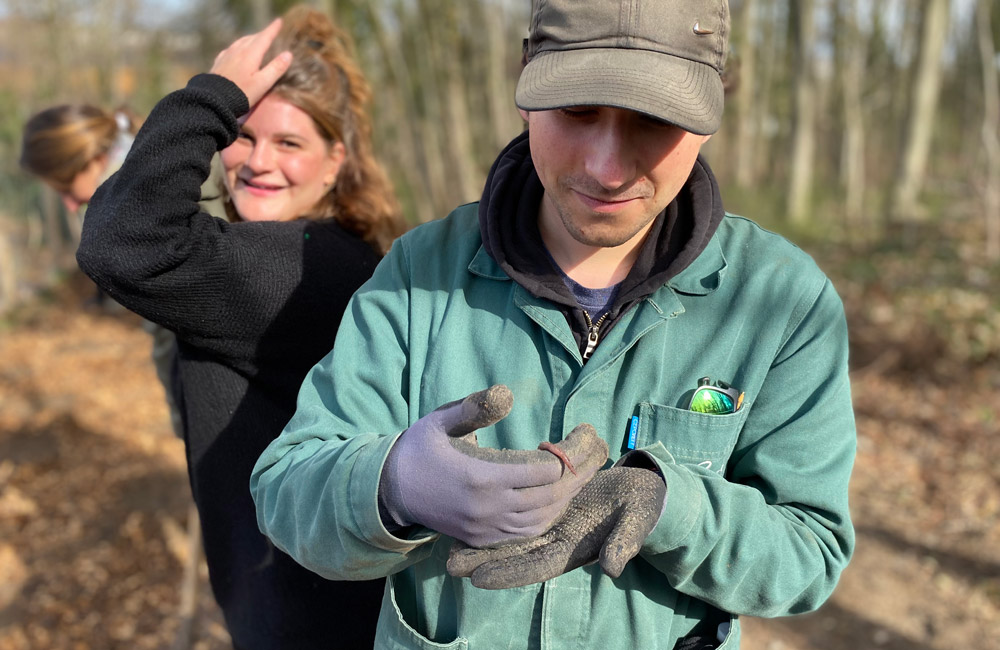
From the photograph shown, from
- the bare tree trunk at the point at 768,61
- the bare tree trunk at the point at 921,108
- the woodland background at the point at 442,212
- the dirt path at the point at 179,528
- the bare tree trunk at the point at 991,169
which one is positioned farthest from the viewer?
the bare tree trunk at the point at 768,61

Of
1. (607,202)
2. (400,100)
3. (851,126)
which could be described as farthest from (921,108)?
(607,202)

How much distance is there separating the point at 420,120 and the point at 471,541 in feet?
50.2

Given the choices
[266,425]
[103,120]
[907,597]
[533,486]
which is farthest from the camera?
[907,597]

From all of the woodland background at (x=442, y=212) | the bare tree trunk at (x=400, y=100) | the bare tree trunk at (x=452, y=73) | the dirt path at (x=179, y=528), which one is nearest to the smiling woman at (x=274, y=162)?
the woodland background at (x=442, y=212)

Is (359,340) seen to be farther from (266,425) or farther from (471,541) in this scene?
(266,425)

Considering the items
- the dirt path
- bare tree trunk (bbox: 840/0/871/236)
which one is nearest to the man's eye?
the dirt path

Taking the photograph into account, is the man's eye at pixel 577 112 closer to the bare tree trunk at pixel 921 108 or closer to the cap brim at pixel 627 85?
the cap brim at pixel 627 85

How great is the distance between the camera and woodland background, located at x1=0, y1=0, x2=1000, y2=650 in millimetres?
4965

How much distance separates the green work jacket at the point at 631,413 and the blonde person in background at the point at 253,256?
1.69 ft

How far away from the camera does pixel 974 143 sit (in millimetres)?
18453

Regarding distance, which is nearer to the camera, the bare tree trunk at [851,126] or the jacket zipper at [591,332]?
the jacket zipper at [591,332]

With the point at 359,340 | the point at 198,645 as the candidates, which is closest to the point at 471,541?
the point at 359,340

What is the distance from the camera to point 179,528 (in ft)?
19.6

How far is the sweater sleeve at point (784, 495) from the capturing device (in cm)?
128
